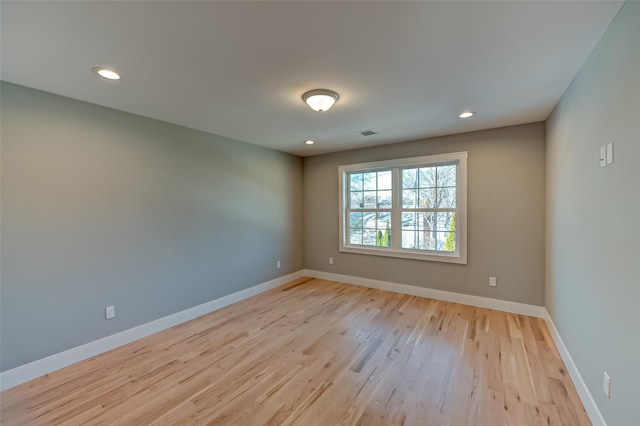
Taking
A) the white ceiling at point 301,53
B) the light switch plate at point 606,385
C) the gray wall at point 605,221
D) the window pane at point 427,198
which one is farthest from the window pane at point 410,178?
the light switch plate at point 606,385

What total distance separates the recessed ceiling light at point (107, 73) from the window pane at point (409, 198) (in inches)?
150

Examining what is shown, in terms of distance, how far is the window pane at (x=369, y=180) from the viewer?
4.71 meters

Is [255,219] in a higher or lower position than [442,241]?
higher

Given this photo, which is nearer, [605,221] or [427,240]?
[605,221]

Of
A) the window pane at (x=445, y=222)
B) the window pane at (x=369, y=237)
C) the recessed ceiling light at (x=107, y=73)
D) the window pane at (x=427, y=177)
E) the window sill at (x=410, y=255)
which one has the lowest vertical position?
the window sill at (x=410, y=255)

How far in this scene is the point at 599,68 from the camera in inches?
66.9

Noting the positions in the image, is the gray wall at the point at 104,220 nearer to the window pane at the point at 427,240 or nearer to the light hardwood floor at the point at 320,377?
the light hardwood floor at the point at 320,377

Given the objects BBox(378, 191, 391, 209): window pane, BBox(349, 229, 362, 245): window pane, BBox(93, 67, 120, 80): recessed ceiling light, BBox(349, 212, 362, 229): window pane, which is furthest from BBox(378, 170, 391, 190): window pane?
BBox(93, 67, 120, 80): recessed ceiling light

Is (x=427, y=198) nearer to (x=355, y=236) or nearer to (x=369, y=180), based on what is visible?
(x=369, y=180)

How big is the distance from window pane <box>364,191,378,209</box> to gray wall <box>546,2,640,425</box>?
8.40ft

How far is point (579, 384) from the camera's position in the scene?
1970 millimetres

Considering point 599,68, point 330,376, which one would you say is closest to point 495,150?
point 599,68

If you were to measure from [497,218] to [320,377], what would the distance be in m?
3.03

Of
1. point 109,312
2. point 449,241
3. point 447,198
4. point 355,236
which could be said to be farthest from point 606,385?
point 109,312
